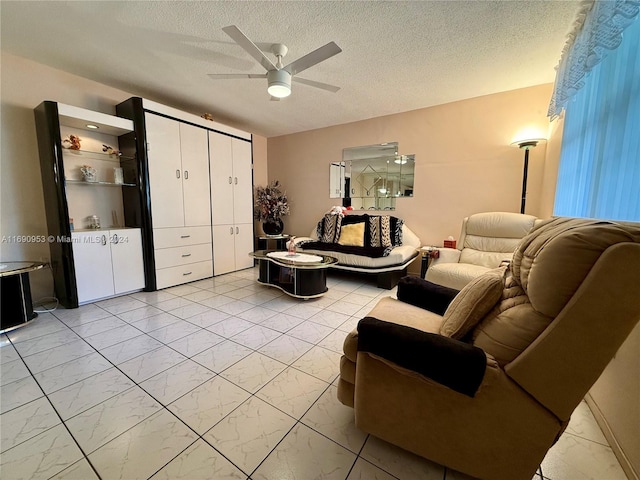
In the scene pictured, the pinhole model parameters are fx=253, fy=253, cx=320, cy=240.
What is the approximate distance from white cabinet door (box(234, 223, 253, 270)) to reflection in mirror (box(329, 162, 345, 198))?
5.34 feet

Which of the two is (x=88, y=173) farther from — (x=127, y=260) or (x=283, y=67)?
(x=283, y=67)

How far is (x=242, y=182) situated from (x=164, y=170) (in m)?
1.25

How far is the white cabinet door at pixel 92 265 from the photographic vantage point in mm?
2680

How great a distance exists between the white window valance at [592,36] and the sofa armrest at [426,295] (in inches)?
58.9

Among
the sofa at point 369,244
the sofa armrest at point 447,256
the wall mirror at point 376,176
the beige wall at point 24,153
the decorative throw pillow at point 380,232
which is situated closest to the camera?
the beige wall at point 24,153

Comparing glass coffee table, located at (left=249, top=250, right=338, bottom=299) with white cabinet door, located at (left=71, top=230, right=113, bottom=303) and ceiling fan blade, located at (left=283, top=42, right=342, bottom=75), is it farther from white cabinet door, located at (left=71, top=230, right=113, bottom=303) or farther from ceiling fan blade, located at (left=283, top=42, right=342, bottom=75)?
ceiling fan blade, located at (left=283, top=42, right=342, bottom=75)

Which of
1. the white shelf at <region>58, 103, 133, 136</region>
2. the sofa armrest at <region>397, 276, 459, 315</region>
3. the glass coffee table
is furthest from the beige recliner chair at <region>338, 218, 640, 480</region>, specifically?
the white shelf at <region>58, 103, 133, 136</region>

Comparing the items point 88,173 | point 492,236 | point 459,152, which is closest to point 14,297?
point 88,173

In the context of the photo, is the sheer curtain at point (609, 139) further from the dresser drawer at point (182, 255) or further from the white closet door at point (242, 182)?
the dresser drawer at point (182, 255)

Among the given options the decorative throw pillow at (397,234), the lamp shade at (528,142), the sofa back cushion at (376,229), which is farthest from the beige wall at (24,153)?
the lamp shade at (528,142)

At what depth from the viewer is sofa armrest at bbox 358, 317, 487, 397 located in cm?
87

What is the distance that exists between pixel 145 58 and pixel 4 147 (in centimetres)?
167

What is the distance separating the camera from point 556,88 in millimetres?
2041

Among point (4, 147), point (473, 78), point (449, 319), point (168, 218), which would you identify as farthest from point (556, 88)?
point (4, 147)
